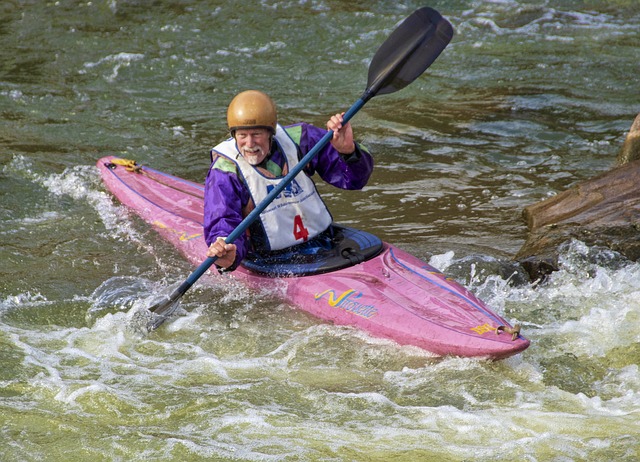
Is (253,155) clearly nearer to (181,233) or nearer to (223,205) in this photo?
(223,205)

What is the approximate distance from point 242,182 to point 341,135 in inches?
21.8

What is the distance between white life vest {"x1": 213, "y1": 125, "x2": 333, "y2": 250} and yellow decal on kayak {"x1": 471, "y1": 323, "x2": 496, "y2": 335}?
42.5 inches

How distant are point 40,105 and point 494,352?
584 centimetres

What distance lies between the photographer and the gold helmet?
429 cm

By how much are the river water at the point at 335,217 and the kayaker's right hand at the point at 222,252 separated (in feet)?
1.30

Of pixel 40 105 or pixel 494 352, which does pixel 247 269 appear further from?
pixel 40 105

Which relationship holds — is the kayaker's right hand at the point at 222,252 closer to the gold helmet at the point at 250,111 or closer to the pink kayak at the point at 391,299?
the pink kayak at the point at 391,299

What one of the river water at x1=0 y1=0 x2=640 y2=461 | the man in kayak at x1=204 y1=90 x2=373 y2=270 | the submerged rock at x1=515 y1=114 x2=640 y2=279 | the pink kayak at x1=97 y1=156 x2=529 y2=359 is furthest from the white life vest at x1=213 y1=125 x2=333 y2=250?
the submerged rock at x1=515 y1=114 x2=640 y2=279

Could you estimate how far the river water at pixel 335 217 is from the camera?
3.53 metres

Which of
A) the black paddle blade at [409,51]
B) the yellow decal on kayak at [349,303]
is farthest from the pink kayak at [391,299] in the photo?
the black paddle blade at [409,51]

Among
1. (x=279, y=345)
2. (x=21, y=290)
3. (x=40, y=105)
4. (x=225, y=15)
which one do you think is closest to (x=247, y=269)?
(x=279, y=345)

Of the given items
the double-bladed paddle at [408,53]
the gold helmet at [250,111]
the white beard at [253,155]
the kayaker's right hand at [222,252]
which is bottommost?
the kayaker's right hand at [222,252]

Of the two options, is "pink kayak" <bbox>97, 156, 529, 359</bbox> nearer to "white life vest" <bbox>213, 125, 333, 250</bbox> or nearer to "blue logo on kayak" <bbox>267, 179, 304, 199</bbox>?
"white life vest" <bbox>213, 125, 333, 250</bbox>

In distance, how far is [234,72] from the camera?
9398 mm
